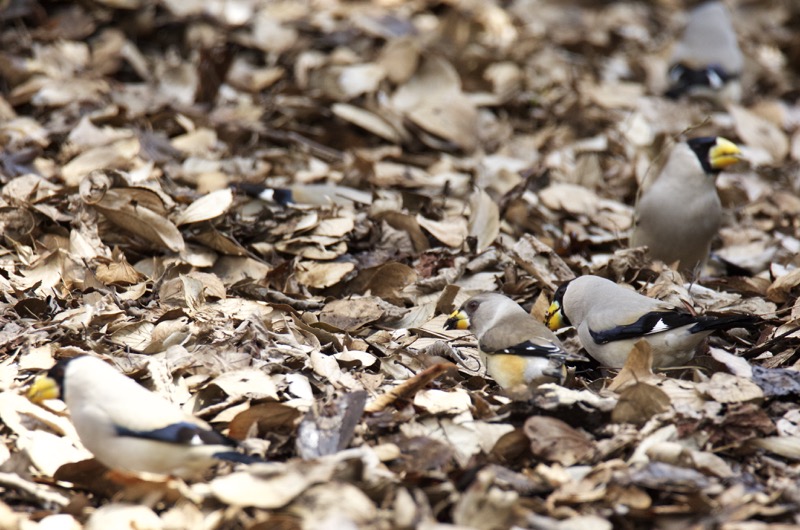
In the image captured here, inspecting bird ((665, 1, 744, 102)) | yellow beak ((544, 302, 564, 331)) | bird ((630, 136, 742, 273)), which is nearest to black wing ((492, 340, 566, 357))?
yellow beak ((544, 302, 564, 331))

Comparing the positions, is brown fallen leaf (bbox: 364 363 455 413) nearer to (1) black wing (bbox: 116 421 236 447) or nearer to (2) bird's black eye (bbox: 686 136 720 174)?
(1) black wing (bbox: 116 421 236 447)

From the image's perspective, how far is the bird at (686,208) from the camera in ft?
18.3

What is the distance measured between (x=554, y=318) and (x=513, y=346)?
710 mm

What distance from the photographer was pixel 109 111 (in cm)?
630

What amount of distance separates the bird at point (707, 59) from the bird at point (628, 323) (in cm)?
432

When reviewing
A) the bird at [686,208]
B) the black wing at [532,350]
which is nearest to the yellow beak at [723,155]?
the bird at [686,208]

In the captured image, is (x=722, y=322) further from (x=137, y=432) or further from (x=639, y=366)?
(x=137, y=432)

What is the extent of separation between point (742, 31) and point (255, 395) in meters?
8.27

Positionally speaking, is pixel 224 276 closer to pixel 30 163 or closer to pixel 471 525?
pixel 30 163

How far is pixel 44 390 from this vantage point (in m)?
3.26

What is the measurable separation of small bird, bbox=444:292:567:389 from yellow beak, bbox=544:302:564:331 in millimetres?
272

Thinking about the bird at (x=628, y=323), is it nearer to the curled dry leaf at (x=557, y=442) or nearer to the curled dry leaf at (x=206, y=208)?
the curled dry leaf at (x=557, y=442)

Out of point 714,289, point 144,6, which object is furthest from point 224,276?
point 144,6

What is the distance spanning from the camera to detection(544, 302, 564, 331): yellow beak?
4535 mm
